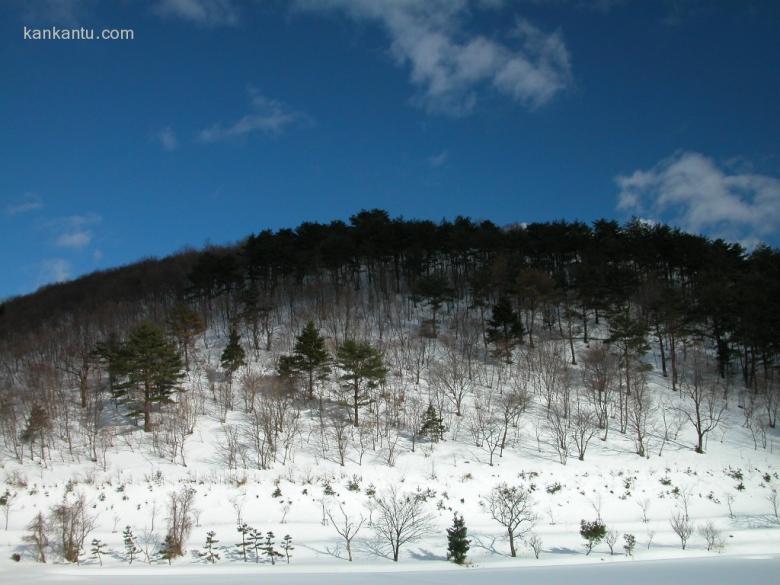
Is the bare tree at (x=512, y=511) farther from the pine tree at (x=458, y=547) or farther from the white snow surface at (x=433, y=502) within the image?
the pine tree at (x=458, y=547)

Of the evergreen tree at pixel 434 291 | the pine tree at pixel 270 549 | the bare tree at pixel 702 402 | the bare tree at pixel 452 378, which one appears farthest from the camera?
the evergreen tree at pixel 434 291

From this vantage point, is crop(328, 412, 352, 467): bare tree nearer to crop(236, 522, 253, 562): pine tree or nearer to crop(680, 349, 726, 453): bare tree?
crop(236, 522, 253, 562): pine tree

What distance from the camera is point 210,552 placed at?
82.9 ft

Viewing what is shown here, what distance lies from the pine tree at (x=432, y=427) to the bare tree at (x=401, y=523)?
23.9ft

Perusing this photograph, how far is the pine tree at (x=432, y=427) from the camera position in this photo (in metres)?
37.4

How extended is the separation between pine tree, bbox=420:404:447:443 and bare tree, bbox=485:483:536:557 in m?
6.25

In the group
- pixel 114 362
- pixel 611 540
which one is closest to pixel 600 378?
pixel 611 540

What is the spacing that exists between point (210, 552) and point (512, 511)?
50.1 ft

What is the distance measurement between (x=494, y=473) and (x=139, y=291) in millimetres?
62676

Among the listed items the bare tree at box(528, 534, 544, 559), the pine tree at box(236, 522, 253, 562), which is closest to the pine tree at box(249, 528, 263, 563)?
the pine tree at box(236, 522, 253, 562)

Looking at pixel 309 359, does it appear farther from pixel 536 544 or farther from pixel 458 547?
pixel 536 544

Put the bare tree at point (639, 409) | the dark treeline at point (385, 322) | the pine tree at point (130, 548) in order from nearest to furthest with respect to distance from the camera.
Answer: the pine tree at point (130, 548), the bare tree at point (639, 409), the dark treeline at point (385, 322)

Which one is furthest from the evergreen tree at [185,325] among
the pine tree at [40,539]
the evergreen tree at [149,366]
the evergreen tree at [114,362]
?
the pine tree at [40,539]

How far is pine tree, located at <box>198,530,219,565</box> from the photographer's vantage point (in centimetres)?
2459
